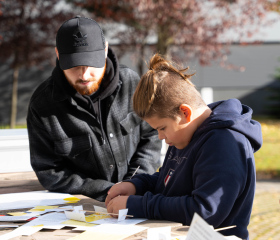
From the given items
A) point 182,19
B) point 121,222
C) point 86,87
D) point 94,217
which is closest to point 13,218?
point 94,217

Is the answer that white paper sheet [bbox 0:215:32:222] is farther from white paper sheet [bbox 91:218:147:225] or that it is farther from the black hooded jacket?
the black hooded jacket

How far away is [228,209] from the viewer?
195 centimetres

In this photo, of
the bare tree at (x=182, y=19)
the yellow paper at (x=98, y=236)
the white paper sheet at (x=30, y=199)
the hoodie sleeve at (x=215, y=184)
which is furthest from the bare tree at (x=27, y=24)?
the yellow paper at (x=98, y=236)

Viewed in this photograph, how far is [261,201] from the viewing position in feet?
22.8

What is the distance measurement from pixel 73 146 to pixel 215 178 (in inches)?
44.6

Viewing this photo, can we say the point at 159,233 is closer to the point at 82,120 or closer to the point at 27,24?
the point at 82,120

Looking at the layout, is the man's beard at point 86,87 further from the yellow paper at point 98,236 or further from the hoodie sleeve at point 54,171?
the yellow paper at point 98,236

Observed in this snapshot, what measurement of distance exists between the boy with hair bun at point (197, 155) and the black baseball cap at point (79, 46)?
56 cm

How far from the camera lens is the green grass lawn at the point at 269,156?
8938mm

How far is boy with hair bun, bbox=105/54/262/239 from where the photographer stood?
6.35ft

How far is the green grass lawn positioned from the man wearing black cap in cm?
623

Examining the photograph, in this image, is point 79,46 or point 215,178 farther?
point 79,46

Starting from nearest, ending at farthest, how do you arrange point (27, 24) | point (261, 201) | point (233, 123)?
point (233, 123), point (261, 201), point (27, 24)

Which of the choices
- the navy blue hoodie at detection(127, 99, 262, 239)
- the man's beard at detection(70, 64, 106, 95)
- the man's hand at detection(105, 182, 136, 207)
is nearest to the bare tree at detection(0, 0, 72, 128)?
the man's beard at detection(70, 64, 106, 95)
